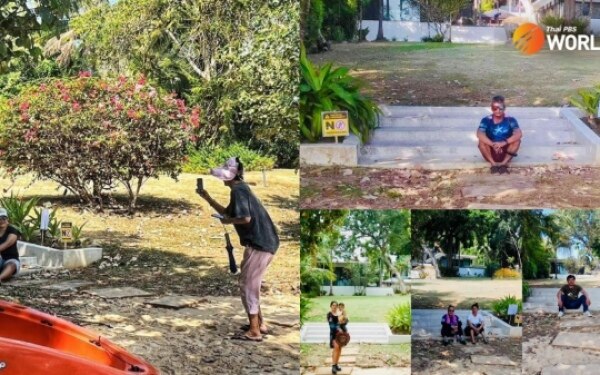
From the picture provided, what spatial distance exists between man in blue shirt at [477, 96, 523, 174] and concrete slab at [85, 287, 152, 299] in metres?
2.50

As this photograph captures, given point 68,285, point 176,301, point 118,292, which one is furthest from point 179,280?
point 68,285

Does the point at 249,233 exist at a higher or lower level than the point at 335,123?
lower

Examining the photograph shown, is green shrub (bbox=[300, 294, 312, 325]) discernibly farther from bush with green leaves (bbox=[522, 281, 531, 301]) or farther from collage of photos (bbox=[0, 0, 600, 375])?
bush with green leaves (bbox=[522, 281, 531, 301])

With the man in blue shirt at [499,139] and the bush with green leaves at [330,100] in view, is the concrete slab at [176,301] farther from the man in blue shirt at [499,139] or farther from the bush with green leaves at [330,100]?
the man in blue shirt at [499,139]

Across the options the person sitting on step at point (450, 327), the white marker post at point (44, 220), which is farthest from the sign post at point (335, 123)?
the white marker post at point (44, 220)

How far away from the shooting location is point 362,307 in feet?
19.5

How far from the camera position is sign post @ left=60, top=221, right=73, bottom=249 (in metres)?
6.15

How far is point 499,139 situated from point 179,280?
2391mm

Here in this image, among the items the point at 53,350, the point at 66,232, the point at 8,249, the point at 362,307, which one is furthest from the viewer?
the point at 66,232

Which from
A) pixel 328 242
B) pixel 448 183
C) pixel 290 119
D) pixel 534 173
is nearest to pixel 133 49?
pixel 290 119

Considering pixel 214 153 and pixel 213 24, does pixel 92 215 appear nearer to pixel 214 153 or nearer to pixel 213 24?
pixel 214 153

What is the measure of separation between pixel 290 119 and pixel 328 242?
0.87 meters

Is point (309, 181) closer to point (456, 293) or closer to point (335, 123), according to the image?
point (335, 123)

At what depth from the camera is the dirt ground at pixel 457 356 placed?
5.92 m
